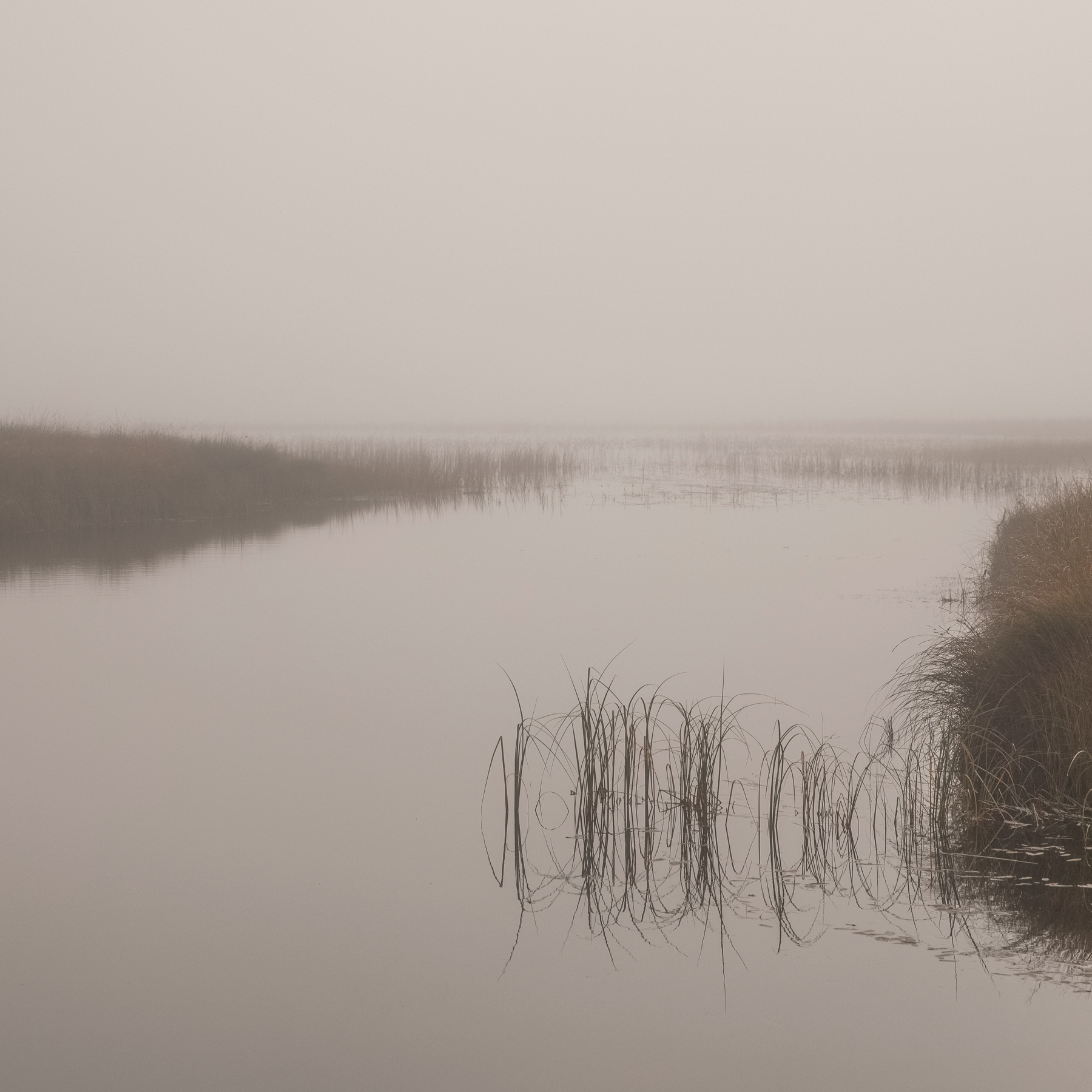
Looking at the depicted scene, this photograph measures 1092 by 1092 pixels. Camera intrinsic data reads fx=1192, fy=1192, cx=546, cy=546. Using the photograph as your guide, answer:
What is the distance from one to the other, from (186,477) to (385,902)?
1565cm

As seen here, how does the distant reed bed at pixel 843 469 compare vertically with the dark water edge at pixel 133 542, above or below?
above

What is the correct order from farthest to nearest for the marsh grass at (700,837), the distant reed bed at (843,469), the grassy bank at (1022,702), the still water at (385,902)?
the distant reed bed at (843,469), the grassy bank at (1022,702), the marsh grass at (700,837), the still water at (385,902)

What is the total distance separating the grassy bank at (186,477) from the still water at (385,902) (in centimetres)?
627

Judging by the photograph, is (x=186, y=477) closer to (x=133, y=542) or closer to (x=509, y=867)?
(x=133, y=542)

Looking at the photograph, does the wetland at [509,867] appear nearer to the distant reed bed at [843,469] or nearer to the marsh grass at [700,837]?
the marsh grass at [700,837]

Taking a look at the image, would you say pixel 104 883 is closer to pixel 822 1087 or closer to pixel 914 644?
pixel 822 1087

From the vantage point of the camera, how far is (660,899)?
435 centimetres

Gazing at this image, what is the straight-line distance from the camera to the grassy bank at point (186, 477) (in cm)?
1656

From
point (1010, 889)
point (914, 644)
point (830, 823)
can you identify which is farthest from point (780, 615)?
point (1010, 889)

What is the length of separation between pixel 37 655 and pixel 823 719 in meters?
5.76

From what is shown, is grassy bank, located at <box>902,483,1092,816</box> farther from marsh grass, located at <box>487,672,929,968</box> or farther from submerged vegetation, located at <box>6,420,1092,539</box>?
submerged vegetation, located at <box>6,420,1092,539</box>

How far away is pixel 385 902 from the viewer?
4395 millimetres

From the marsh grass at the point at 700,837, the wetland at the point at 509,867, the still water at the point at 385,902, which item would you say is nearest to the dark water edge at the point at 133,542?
the still water at the point at 385,902

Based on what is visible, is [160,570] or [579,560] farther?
[579,560]
